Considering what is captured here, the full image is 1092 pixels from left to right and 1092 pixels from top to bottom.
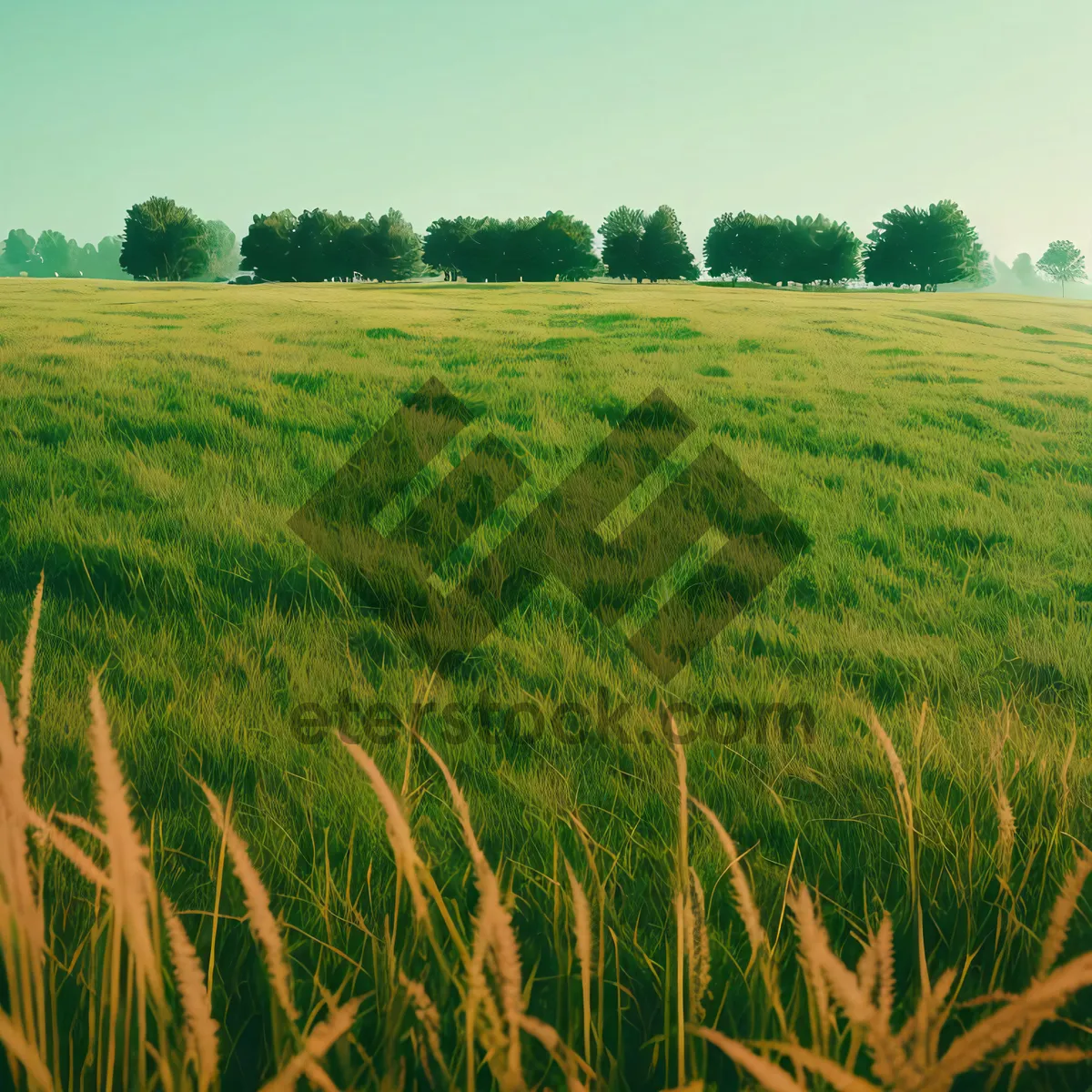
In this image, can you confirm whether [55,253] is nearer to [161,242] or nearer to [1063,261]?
[161,242]

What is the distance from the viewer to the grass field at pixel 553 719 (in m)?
1.14

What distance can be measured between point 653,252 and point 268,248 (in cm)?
3604

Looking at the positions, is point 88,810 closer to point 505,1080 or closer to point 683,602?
point 505,1080

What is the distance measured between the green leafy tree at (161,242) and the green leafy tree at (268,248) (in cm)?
464

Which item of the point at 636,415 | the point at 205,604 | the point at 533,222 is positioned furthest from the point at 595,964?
the point at 533,222

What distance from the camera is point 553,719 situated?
217 cm

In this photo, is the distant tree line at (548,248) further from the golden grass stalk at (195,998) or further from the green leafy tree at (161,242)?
the golden grass stalk at (195,998)

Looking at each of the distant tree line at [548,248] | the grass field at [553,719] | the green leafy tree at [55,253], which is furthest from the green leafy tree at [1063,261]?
the green leafy tree at [55,253]

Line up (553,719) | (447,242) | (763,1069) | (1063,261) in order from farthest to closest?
(1063,261)
(447,242)
(553,719)
(763,1069)

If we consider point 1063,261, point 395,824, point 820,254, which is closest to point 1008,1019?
point 395,824

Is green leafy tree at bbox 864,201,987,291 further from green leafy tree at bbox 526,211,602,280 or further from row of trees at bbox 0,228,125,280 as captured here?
row of trees at bbox 0,228,125,280

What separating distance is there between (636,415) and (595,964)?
530 centimetres

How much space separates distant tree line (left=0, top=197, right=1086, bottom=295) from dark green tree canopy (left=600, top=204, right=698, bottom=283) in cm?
9

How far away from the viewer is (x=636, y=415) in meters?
6.13
